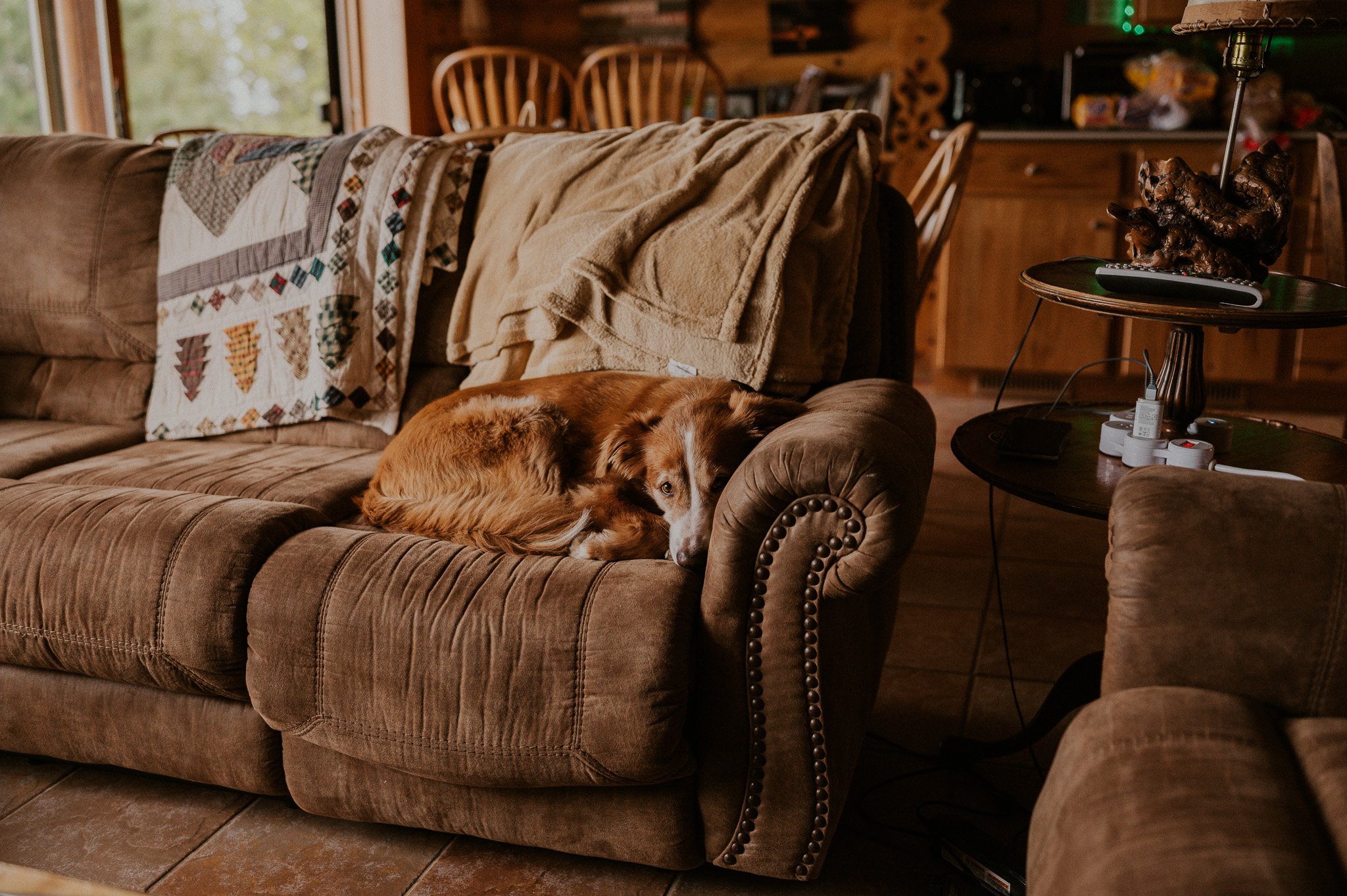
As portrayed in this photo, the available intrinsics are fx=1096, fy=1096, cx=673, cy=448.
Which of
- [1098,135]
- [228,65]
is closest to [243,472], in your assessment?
[228,65]

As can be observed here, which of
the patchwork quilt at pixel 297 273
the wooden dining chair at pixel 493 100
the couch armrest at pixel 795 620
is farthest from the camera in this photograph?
the wooden dining chair at pixel 493 100

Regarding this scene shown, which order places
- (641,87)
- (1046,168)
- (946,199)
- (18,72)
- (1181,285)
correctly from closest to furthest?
1. (1181,285)
2. (946,199)
3. (18,72)
4. (1046,168)
5. (641,87)

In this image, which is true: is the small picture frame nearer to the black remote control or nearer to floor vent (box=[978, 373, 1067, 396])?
floor vent (box=[978, 373, 1067, 396])

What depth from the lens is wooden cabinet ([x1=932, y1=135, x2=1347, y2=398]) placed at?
4.04 metres

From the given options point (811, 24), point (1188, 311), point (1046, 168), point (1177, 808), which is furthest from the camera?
point (811, 24)

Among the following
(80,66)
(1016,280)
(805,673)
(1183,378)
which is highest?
(80,66)

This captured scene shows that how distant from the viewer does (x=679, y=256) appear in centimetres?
199

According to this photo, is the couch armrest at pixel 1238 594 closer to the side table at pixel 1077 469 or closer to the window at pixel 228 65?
the side table at pixel 1077 469

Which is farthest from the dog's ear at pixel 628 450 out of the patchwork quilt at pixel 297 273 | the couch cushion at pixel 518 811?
the patchwork quilt at pixel 297 273

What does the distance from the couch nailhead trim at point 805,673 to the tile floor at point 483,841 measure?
0.38 ft

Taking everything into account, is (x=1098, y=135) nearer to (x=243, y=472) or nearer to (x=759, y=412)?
(x=759, y=412)

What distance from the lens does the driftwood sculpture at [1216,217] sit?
5.59 feet

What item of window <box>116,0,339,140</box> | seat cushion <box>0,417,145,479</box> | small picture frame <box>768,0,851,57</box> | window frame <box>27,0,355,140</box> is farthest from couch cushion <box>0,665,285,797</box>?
small picture frame <box>768,0,851,57</box>

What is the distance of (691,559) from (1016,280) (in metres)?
3.16
